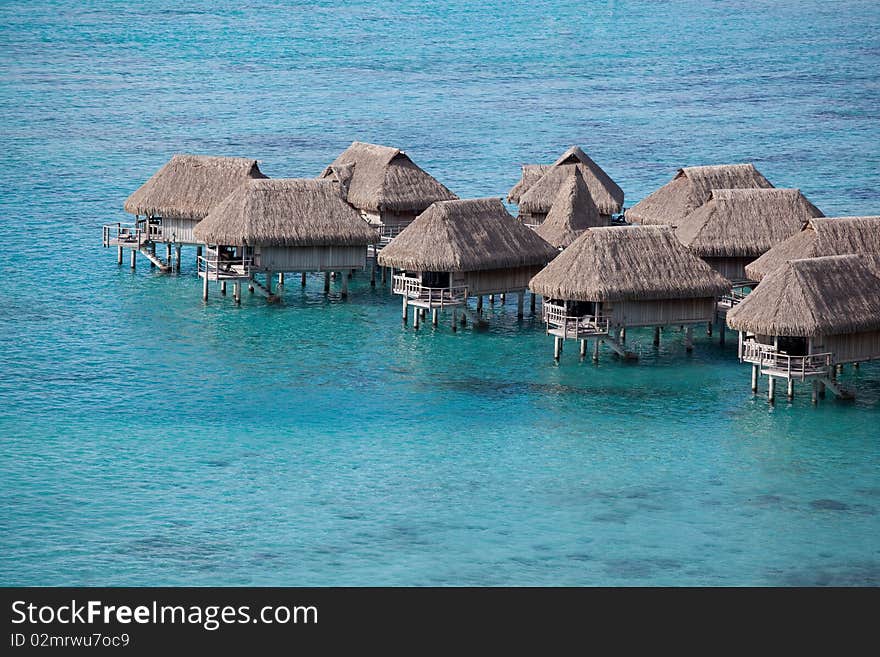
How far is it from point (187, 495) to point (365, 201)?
1127 inches

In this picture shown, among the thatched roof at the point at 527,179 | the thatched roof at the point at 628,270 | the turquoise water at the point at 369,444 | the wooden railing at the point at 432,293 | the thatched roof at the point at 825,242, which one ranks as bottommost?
the turquoise water at the point at 369,444

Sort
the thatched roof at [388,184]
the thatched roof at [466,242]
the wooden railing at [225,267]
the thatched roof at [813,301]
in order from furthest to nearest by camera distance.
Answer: the thatched roof at [388,184] → the wooden railing at [225,267] → the thatched roof at [466,242] → the thatched roof at [813,301]

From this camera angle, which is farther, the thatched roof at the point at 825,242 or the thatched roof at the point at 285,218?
the thatched roof at the point at 285,218

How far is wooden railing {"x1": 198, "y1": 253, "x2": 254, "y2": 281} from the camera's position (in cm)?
6956

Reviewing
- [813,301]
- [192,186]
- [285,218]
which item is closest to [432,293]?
[285,218]

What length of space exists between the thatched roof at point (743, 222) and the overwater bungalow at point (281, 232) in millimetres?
11905

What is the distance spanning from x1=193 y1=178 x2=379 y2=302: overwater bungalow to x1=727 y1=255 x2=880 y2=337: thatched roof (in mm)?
18096

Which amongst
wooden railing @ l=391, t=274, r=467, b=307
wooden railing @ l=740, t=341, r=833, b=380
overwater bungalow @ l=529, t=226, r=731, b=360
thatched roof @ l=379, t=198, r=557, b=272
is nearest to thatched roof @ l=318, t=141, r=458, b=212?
thatched roof @ l=379, t=198, r=557, b=272

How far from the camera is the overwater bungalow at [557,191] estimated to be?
77.2 m

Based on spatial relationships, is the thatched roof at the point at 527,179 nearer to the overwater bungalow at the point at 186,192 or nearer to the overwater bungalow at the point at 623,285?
the overwater bungalow at the point at 186,192

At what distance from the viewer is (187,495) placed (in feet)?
161

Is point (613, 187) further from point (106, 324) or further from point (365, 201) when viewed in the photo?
point (106, 324)

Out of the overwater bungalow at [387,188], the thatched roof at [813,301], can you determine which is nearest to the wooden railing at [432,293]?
the overwater bungalow at [387,188]

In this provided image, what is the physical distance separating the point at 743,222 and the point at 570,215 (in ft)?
21.7
